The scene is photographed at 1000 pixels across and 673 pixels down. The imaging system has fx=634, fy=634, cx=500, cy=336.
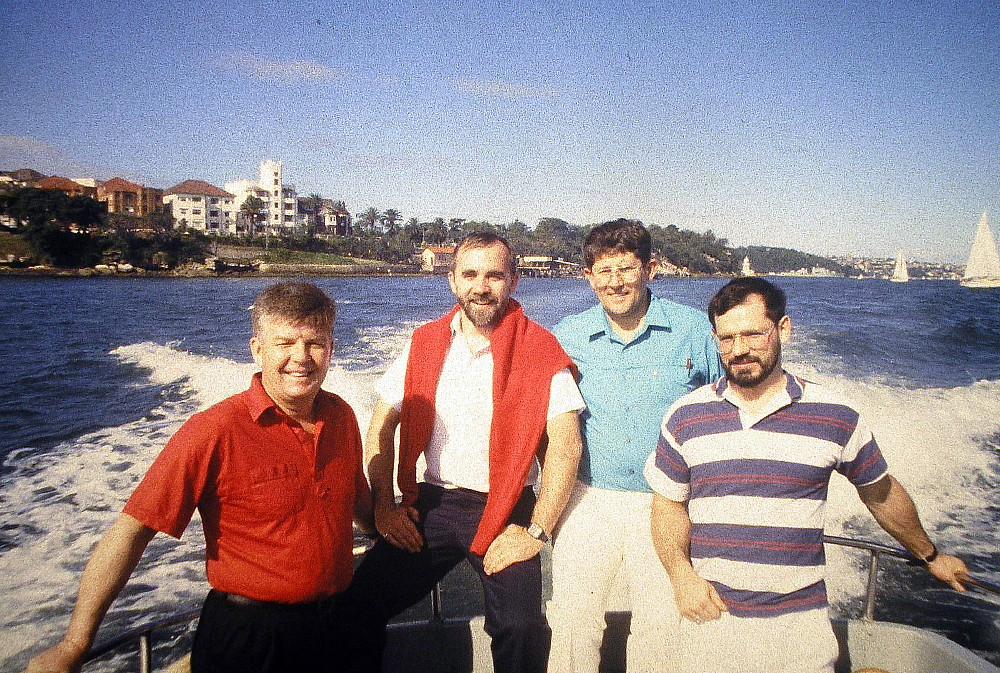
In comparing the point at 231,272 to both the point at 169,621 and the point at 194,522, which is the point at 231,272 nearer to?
the point at 194,522

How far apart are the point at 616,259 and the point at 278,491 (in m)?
1.78

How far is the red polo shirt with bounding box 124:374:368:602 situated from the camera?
1934 millimetres

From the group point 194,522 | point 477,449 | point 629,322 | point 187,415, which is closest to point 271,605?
point 477,449

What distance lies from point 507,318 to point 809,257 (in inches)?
6851

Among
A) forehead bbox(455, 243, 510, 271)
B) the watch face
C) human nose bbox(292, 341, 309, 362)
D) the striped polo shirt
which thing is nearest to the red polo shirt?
human nose bbox(292, 341, 309, 362)

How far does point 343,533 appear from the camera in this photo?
90.6 inches

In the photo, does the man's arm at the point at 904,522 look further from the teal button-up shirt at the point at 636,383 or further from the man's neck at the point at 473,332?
the man's neck at the point at 473,332

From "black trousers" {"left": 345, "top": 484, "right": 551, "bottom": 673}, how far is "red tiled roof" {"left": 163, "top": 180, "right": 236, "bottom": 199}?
391ft

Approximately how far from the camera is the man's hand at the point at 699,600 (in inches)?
83.8

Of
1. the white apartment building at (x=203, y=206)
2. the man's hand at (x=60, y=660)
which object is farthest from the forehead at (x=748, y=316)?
the white apartment building at (x=203, y=206)

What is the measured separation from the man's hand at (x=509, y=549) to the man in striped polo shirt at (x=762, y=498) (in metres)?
0.64

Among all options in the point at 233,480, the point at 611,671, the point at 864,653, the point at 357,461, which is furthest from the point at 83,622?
the point at 864,653

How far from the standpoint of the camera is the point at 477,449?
9.42 feet

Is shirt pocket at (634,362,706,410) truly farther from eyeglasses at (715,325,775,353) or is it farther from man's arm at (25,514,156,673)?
man's arm at (25,514,156,673)
